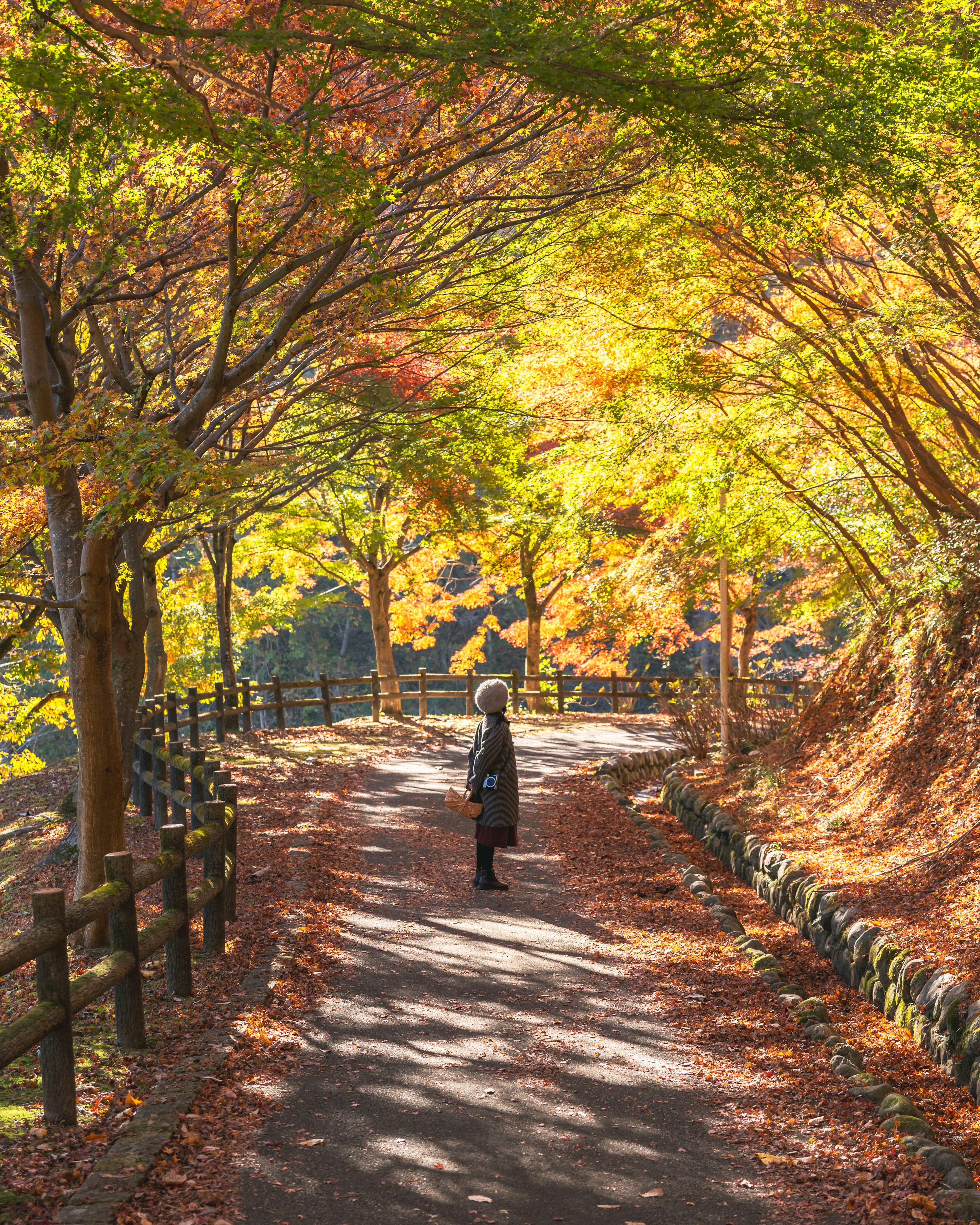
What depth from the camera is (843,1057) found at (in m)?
5.18

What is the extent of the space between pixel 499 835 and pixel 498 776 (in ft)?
1.55

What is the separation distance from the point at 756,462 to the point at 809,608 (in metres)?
8.12

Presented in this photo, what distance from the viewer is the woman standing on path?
8172mm

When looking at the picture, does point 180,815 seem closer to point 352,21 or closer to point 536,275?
point 536,275

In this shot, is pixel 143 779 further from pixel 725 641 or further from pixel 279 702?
pixel 279 702

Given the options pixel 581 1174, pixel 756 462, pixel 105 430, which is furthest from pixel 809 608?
pixel 581 1174

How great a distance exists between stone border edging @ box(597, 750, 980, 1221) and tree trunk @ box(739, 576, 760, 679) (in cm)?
1104

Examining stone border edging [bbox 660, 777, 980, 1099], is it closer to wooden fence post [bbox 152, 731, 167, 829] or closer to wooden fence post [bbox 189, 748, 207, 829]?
wooden fence post [bbox 189, 748, 207, 829]

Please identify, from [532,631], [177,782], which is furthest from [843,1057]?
[532,631]

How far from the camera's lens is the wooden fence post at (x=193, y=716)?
1603 cm

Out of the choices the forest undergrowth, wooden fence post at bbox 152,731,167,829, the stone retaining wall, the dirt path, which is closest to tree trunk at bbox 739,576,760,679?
the forest undergrowth

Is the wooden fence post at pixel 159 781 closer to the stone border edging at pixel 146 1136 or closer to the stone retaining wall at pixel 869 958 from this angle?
the stone border edging at pixel 146 1136

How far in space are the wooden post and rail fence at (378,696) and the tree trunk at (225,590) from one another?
1.59ft

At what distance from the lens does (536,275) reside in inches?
439
